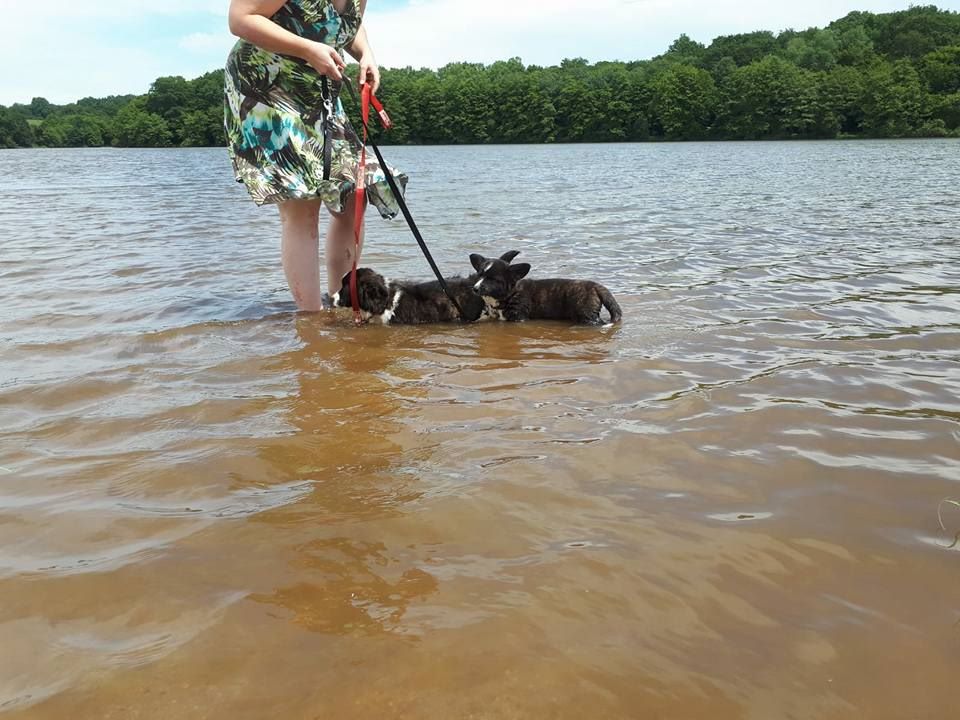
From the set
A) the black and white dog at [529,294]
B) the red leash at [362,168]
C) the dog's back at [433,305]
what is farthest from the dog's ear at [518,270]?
the red leash at [362,168]

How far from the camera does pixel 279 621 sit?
→ 1.74 m

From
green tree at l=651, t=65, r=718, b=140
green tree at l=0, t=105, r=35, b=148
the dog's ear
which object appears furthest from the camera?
green tree at l=651, t=65, r=718, b=140

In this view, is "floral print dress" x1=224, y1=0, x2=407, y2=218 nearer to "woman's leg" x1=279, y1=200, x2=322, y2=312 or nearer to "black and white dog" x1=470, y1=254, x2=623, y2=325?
"woman's leg" x1=279, y1=200, x2=322, y2=312

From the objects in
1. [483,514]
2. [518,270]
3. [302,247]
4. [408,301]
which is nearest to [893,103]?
[518,270]

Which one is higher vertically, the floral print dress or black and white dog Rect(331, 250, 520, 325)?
the floral print dress

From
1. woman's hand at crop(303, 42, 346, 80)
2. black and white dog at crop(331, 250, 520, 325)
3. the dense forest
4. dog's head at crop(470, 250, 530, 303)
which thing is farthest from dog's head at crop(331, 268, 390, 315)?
the dense forest

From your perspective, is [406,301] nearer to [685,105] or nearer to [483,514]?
[483,514]

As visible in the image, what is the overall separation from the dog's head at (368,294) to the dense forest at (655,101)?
71.4 meters

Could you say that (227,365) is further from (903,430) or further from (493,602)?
(903,430)

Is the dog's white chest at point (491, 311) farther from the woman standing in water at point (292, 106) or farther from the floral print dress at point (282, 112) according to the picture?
the floral print dress at point (282, 112)

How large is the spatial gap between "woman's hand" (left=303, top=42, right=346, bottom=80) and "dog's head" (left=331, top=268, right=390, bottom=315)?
1604 millimetres

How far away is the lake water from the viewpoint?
1.55 metres

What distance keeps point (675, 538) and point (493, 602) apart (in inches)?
24.4

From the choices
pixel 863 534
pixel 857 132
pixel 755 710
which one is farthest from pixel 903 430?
pixel 857 132
